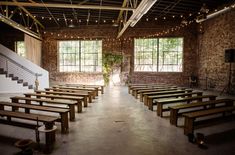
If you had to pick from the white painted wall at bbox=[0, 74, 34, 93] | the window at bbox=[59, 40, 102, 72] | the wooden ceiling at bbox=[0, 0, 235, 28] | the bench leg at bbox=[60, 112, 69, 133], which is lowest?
the bench leg at bbox=[60, 112, 69, 133]

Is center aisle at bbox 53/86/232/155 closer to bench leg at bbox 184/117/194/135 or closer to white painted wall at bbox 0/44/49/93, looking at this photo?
bench leg at bbox 184/117/194/135

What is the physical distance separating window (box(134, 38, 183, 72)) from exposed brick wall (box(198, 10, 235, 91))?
119 cm

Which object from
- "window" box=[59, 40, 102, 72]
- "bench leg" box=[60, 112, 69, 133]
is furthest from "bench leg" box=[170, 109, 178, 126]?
"window" box=[59, 40, 102, 72]

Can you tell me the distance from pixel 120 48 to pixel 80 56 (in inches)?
103

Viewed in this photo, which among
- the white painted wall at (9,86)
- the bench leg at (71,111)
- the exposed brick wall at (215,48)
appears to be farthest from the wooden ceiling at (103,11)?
the bench leg at (71,111)

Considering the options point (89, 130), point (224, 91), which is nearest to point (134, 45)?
point (224, 91)

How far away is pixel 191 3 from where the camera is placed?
7.48 m

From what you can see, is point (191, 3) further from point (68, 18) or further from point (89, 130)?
point (89, 130)

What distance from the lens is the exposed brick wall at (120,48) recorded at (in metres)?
9.94

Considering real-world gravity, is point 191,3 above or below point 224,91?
above

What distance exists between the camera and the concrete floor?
2.46 meters

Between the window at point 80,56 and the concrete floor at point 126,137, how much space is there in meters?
6.99

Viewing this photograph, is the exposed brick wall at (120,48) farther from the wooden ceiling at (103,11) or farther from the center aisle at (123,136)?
the center aisle at (123,136)

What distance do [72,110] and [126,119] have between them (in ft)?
4.04
